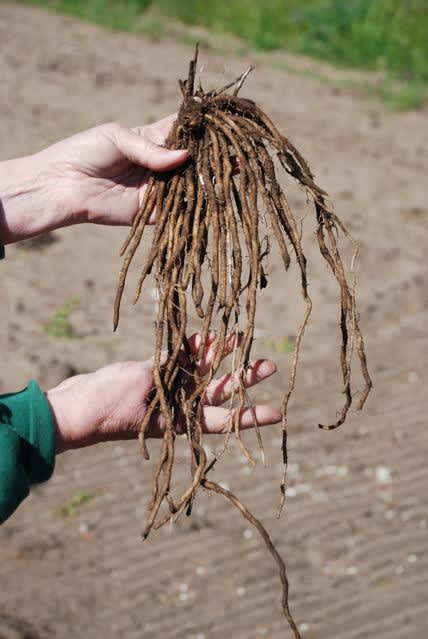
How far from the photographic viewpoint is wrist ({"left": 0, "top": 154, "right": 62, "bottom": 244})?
2607 mm

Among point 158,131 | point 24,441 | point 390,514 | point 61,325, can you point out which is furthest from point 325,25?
point 24,441

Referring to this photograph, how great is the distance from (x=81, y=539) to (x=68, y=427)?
167 cm

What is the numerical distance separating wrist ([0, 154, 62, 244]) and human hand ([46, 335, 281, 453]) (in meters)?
0.49

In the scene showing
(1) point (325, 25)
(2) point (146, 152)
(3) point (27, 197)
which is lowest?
(1) point (325, 25)

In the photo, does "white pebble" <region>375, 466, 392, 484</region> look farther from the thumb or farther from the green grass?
the green grass

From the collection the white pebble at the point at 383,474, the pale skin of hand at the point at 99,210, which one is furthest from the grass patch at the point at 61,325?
the pale skin of hand at the point at 99,210

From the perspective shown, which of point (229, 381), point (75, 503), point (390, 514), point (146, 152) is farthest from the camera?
point (75, 503)

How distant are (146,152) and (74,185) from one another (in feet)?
1.16

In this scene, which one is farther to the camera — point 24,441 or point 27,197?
point 27,197

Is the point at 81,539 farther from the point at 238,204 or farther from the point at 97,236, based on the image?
the point at 97,236

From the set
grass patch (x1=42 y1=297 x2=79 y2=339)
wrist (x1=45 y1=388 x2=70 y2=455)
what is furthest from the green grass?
wrist (x1=45 y1=388 x2=70 y2=455)

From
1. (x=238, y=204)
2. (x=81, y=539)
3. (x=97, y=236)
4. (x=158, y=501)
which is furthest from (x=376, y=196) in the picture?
(x=158, y=501)

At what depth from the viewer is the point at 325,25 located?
869 centimetres

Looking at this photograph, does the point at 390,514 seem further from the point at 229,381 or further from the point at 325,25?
the point at 325,25
